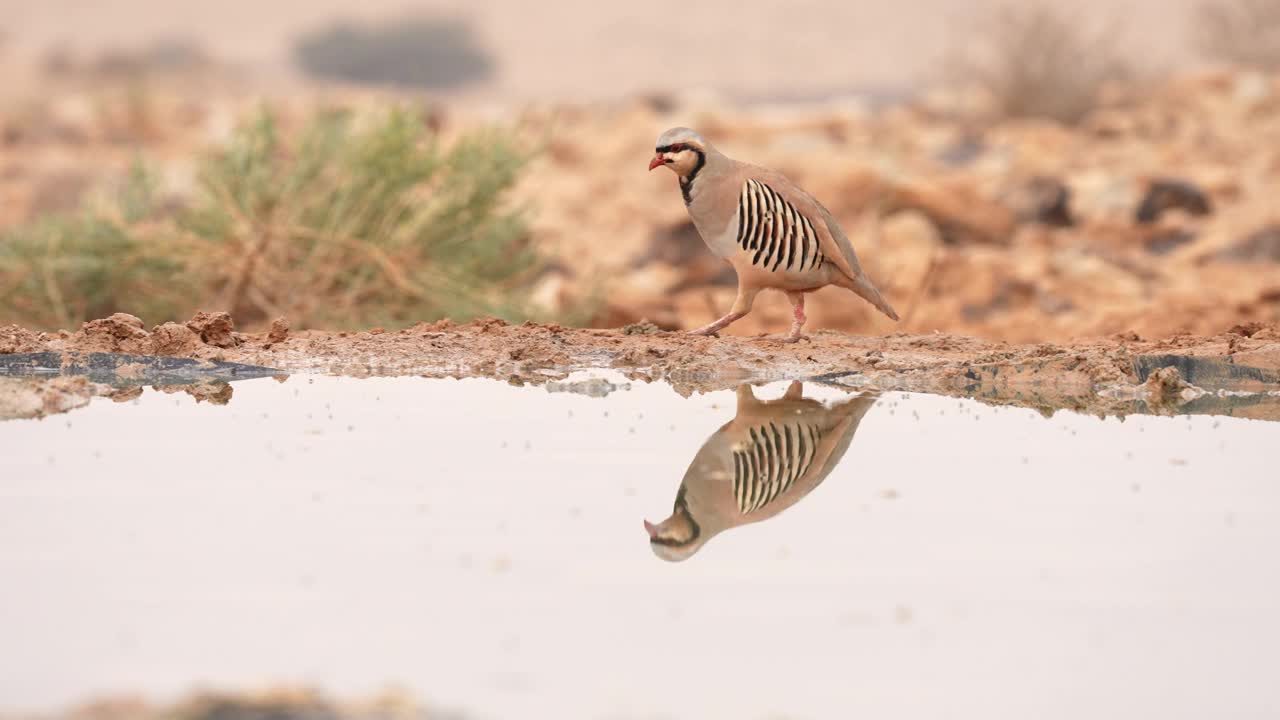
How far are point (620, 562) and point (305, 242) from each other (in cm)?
548

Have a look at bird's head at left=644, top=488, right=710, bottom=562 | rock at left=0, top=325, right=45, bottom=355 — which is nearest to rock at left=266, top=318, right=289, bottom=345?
rock at left=0, top=325, right=45, bottom=355

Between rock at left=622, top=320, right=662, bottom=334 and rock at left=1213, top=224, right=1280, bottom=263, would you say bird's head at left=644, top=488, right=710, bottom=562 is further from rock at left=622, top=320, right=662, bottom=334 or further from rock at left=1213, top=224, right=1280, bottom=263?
rock at left=1213, top=224, right=1280, bottom=263

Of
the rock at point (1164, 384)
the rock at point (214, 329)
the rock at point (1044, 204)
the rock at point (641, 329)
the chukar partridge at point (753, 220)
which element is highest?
the rock at point (1044, 204)

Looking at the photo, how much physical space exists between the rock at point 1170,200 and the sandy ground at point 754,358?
346 inches

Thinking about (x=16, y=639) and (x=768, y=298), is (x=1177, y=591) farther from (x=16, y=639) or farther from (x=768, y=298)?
(x=768, y=298)

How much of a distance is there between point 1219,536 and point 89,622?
2331 millimetres

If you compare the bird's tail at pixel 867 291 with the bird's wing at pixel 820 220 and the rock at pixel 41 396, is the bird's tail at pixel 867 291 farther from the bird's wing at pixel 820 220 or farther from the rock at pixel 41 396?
the rock at pixel 41 396

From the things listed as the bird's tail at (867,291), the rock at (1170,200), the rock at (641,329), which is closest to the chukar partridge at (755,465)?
the bird's tail at (867,291)

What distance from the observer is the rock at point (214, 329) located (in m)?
5.38

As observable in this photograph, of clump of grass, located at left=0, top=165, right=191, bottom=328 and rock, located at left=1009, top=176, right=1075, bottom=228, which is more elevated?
rock, located at left=1009, top=176, right=1075, bottom=228

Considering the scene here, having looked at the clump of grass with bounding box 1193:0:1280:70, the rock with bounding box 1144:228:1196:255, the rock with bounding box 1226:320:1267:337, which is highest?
the clump of grass with bounding box 1193:0:1280:70

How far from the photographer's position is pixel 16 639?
257cm

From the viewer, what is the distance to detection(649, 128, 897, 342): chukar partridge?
16.6 feet

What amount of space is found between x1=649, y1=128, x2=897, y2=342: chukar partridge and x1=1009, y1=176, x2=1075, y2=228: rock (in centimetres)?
934
